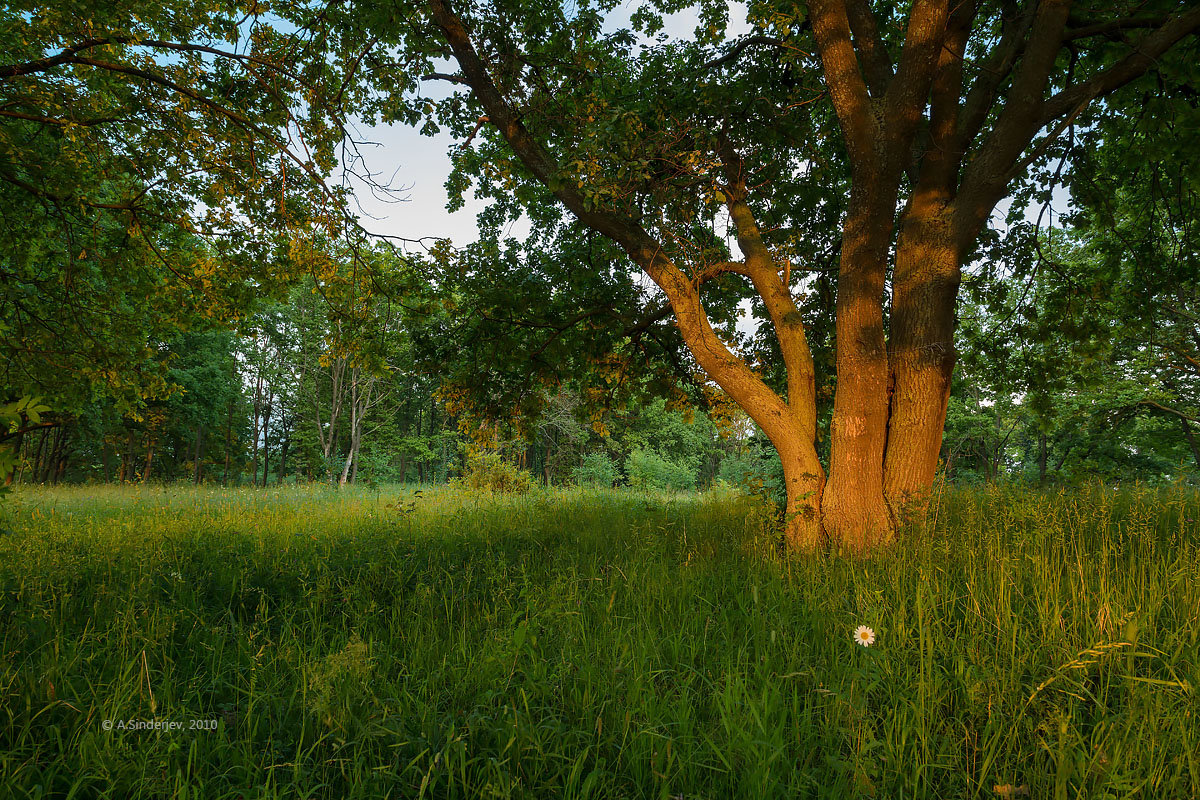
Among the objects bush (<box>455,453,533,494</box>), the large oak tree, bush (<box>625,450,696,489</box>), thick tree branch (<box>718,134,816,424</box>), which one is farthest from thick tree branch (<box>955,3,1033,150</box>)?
bush (<box>625,450,696,489</box>)

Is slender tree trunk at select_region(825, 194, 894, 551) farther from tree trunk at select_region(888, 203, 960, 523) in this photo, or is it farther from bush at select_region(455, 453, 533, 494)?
bush at select_region(455, 453, 533, 494)

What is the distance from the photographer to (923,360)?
472cm

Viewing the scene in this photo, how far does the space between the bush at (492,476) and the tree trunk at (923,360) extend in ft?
33.3

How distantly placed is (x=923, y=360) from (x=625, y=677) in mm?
4148

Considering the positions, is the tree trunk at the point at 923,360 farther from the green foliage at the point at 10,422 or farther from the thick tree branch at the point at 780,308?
the green foliage at the point at 10,422

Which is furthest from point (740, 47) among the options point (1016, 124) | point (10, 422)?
point (10, 422)

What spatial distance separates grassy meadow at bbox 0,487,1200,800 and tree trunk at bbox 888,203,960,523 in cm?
50

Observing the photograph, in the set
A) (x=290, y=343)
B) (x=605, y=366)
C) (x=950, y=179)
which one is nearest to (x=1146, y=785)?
(x=950, y=179)

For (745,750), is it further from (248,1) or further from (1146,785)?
(248,1)

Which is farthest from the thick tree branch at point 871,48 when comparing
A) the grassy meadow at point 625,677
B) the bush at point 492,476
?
the bush at point 492,476

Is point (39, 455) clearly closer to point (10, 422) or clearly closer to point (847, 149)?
point (10, 422)

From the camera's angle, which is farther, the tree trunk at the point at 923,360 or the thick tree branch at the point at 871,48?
the thick tree branch at the point at 871,48

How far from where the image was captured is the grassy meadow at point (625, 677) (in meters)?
1.84

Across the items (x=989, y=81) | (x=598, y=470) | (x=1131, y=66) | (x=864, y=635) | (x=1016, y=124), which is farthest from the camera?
(x=598, y=470)
